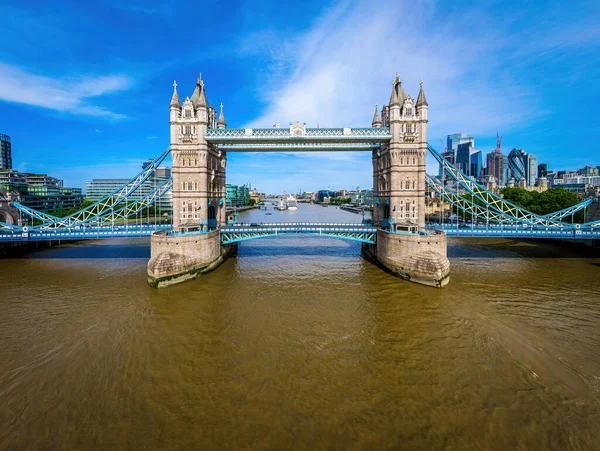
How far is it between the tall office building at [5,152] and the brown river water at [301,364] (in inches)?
5779

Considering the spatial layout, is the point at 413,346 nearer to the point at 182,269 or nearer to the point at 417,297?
the point at 417,297

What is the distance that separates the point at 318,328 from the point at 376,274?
14.4 metres

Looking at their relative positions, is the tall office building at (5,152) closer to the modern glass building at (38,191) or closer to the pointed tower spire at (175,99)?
the modern glass building at (38,191)

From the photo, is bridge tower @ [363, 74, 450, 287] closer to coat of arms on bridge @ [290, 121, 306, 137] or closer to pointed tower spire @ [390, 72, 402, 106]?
pointed tower spire @ [390, 72, 402, 106]

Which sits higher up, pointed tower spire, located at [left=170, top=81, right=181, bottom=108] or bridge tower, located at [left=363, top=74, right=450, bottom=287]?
pointed tower spire, located at [left=170, top=81, right=181, bottom=108]

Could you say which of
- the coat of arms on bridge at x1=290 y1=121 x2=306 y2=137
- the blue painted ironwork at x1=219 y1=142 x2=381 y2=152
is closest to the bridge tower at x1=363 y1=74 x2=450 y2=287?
the blue painted ironwork at x1=219 y1=142 x2=381 y2=152

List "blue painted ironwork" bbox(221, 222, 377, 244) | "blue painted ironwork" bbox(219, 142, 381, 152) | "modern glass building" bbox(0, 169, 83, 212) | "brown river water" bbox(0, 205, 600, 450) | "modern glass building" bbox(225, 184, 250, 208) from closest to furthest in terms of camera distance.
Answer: "brown river water" bbox(0, 205, 600, 450) < "blue painted ironwork" bbox(221, 222, 377, 244) < "blue painted ironwork" bbox(219, 142, 381, 152) < "modern glass building" bbox(0, 169, 83, 212) < "modern glass building" bbox(225, 184, 250, 208)

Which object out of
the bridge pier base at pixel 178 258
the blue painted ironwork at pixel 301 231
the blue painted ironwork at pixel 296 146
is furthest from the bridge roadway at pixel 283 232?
the blue painted ironwork at pixel 296 146

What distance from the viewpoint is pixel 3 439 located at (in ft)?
35.3

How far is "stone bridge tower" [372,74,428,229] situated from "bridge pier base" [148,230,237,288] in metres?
21.1

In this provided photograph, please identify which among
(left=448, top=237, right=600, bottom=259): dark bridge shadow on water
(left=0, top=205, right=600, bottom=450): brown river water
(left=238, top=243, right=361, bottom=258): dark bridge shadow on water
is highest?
(left=238, top=243, right=361, bottom=258): dark bridge shadow on water

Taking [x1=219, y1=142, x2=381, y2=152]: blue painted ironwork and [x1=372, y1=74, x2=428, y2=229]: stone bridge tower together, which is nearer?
[x1=372, y1=74, x2=428, y2=229]: stone bridge tower

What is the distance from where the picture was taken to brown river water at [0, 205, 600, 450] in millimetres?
11195

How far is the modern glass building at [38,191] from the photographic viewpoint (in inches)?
3057
